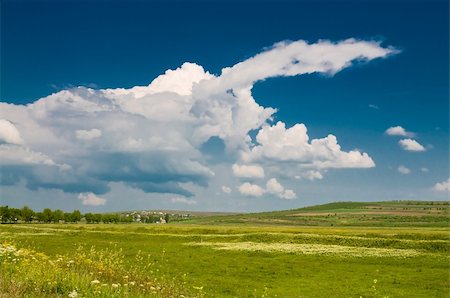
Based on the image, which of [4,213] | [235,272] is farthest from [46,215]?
[235,272]

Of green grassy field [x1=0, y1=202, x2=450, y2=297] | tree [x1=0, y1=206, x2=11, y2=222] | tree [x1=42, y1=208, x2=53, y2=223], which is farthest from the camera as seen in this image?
tree [x1=42, y1=208, x2=53, y2=223]

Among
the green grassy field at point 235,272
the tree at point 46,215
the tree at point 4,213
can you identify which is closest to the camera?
the green grassy field at point 235,272

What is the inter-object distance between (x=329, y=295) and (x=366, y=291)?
3231mm

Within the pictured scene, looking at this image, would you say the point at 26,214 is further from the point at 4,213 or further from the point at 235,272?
the point at 235,272

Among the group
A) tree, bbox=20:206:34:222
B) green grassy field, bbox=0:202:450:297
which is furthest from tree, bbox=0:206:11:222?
green grassy field, bbox=0:202:450:297

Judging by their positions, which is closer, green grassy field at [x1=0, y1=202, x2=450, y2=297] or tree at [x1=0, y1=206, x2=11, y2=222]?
green grassy field at [x1=0, y1=202, x2=450, y2=297]

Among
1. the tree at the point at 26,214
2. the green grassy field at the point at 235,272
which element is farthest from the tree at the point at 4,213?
the green grassy field at the point at 235,272

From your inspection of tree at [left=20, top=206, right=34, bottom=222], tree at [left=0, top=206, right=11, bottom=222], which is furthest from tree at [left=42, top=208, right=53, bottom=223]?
tree at [left=0, top=206, right=11, bottom=222]

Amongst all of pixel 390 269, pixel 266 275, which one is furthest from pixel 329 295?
pixel 390 269

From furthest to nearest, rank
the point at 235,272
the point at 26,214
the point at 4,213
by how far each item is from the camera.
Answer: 1. the point at 26,214
2. the point at 4,213
3. the point at 235,272

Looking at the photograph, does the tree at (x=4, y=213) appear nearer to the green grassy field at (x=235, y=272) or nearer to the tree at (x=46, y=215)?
the tree at (x=46, y=215)

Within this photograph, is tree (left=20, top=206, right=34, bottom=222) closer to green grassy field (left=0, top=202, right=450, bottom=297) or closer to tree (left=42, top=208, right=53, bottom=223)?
tree (left=42, top=208, right=53, bottom=223)

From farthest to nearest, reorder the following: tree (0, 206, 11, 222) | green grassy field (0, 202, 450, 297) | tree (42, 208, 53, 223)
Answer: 1. tree (42, 208, 53, 223)
2. tree (0, 206, 11, 222)
3. green grassy field (0, 202, 450, 297)

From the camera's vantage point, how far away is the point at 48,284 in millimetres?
12078
